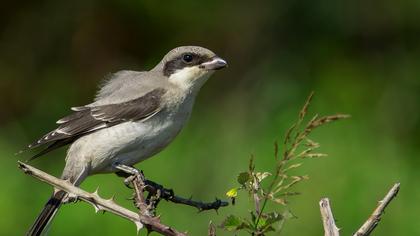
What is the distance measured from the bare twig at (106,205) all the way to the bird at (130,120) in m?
1.51

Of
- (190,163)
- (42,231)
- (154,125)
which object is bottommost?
(190,163)

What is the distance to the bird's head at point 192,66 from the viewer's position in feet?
12.8

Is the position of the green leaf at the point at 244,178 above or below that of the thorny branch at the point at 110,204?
above

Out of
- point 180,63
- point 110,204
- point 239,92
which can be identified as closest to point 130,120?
point 180,63

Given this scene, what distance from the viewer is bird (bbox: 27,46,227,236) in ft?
12.2

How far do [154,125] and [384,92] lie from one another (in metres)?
2.91

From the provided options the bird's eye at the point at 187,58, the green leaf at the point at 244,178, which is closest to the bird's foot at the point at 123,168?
the bird's eye at the point at 187,58

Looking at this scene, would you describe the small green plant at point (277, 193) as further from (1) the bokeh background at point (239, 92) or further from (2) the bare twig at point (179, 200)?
(1) the bokeh background at point (239, 92)

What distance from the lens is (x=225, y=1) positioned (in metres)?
7.20

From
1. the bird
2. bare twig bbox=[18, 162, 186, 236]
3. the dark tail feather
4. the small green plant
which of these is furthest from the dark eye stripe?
the small green plant

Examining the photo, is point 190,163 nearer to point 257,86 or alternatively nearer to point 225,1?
point 257,86

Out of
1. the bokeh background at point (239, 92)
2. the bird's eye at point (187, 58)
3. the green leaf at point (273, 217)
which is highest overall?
the bird's eye at point (187, 58)

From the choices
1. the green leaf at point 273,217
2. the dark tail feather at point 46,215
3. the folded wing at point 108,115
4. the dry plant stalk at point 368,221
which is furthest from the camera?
the folded wing at point 108,115

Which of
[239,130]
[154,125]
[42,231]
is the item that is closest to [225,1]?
[239,130]
